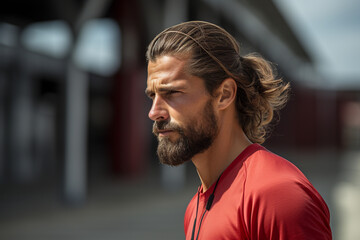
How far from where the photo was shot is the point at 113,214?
682cm

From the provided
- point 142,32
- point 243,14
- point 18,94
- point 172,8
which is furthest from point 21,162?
point 243,14

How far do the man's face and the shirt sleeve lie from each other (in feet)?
1.34

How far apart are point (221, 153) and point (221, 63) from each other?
1.27ft

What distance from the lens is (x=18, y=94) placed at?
10969mm

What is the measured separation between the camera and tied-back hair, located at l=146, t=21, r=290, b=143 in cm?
157

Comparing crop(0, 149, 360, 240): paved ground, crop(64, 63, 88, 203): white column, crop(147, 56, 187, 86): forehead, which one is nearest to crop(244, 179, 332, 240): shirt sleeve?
crop(147, 56, 187, 86): forehead

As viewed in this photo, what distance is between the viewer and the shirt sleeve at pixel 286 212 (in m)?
1.15

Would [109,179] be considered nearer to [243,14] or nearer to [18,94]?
[18,94]

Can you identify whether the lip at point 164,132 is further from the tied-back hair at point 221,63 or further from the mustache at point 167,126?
the tied-back hair at point 221,63

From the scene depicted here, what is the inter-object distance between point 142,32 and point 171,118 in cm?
1021

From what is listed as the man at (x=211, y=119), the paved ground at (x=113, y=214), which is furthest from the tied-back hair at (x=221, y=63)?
the paved ground at (x=113, y=214)

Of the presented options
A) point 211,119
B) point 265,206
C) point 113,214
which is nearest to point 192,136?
point 211,119

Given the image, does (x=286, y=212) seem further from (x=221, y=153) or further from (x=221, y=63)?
(x=221, y=63)

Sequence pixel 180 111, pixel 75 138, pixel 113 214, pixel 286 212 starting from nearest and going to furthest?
pixel 286 212
pixel 180 111
pixel 113 214
pixel 75 138
